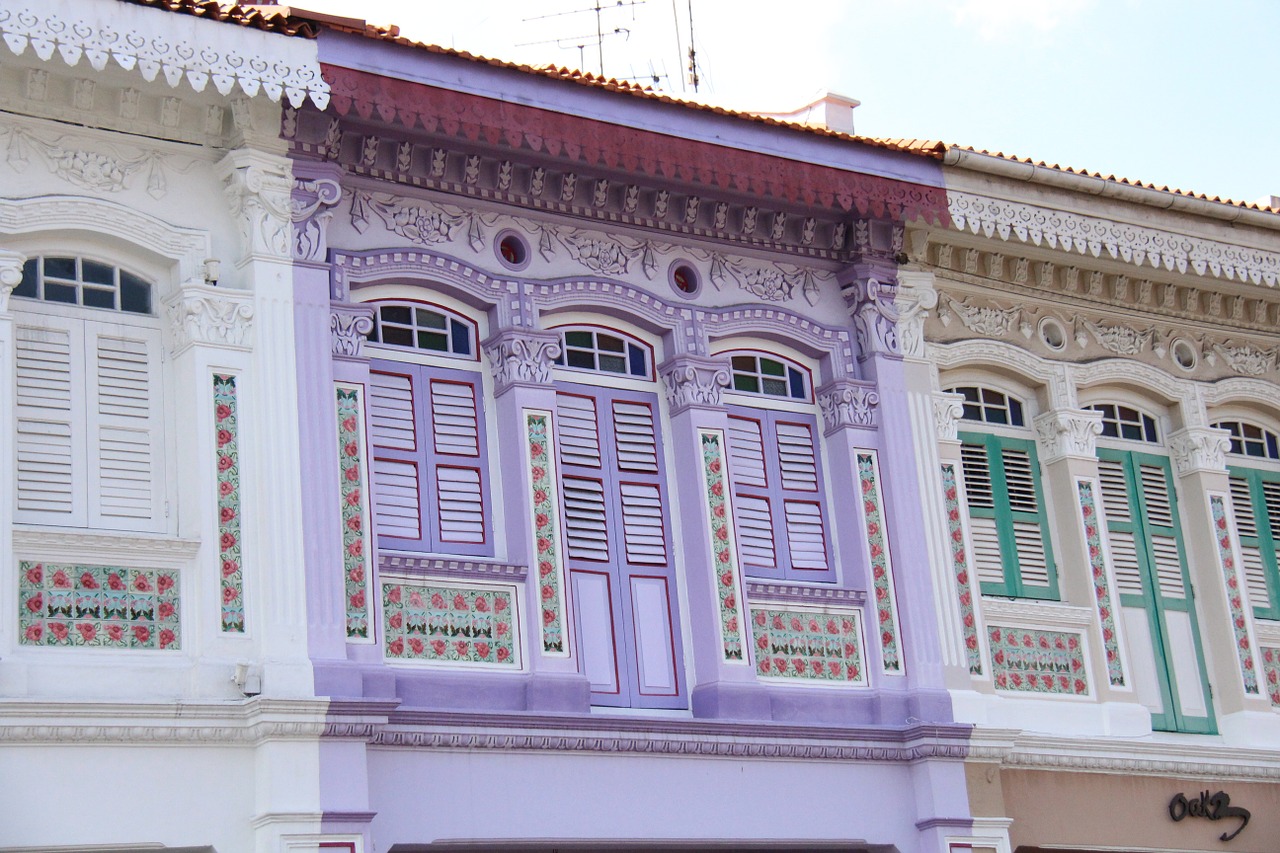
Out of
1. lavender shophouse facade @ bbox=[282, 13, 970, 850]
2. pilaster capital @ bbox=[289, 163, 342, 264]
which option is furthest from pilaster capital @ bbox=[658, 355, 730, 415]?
pilaster capital @ bbox=[289, 163, 342, 264]

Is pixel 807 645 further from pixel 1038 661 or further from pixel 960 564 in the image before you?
pixel 1038 661

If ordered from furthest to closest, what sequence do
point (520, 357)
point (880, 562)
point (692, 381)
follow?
1. point (880, 562)
2. point (692, 381)
3. point (520, 357)

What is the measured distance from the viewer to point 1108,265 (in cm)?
1430

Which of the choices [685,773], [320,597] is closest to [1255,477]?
[685,773]

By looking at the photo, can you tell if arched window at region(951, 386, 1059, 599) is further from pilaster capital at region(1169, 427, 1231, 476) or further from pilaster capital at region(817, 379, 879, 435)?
pilaster capital at region(1169, 427, 1231, 476)

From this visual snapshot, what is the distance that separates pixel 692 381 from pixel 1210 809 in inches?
174

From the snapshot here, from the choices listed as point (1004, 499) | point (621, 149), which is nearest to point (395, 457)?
point (621, 149)

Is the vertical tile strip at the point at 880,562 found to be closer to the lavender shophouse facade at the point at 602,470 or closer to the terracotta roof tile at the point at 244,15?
the lavender shophouse facade at the point at 602,470

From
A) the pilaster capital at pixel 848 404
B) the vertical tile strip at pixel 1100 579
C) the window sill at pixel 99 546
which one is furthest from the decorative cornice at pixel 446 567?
the vertical tile strip at pixel 1100 579

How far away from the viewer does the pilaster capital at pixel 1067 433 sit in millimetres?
13773

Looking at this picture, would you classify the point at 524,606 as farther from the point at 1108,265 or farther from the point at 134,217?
the point at 1108,265

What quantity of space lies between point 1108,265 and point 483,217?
4.71 metres

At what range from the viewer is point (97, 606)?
996 centimetres

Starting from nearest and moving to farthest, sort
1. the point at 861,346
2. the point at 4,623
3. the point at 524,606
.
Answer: the point at 4,623 < the point at 524,606 < the point at 861,346
